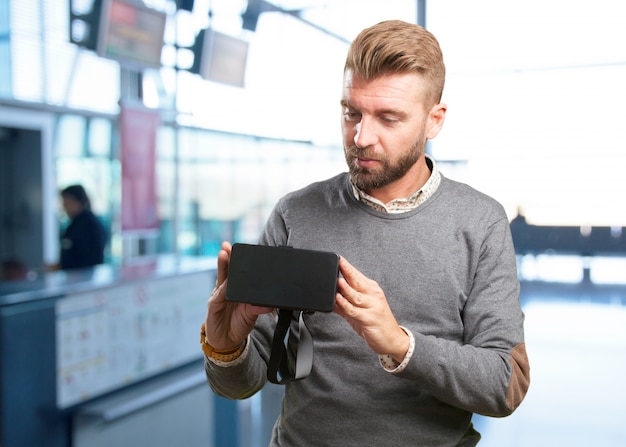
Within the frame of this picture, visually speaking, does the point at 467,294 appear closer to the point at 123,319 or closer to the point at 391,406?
the point at 391,406

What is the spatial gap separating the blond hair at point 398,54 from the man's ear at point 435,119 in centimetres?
2

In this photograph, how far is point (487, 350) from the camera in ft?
3.70

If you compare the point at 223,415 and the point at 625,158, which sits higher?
the point at 625,158

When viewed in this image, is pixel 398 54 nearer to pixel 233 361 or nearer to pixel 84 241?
pixel 233 361

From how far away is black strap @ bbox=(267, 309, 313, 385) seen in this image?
1151 mm

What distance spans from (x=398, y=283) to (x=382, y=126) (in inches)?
10.8

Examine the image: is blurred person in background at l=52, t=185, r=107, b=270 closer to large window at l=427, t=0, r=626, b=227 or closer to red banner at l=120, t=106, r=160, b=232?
red banner at l=120, t=106, r=160, b=232

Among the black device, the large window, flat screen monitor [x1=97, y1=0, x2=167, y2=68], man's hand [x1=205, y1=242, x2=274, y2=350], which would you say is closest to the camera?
the black device

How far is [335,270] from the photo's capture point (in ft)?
3.29

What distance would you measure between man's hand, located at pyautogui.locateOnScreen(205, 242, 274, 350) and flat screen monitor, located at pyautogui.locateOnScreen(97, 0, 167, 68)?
11.5ft

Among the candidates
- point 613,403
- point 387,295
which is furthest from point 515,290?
point 613,403

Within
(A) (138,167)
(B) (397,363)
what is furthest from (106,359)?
(A) (138,167)

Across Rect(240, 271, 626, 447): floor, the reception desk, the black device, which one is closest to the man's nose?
the black device

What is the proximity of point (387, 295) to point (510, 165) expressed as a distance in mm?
3516
